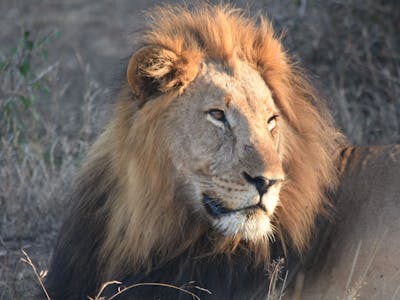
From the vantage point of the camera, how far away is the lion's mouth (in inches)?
138

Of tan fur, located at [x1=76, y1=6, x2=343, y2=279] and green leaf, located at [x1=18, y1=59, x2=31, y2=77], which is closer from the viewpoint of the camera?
tan fur, located at [x1=76, y1=6, x2=343, y2=279]

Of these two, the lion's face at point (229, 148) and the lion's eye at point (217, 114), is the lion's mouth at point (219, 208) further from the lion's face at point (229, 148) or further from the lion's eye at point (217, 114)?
the lion's eye at point (217, 114)

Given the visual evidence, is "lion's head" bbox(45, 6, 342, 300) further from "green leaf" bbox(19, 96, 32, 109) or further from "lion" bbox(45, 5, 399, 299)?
"green leaf" bbox(19, 96, 32, 109)

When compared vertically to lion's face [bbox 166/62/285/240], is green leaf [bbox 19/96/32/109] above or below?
below

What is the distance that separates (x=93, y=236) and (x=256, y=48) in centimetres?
110

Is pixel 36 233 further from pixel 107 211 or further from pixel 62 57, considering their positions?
pixel 62 57

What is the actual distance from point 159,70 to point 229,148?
44cm

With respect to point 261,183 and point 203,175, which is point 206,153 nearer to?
point 203,175

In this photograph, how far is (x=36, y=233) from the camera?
18.0ft

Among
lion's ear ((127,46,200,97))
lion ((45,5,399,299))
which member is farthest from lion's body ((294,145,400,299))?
lion's ear ((127,46,200,97))

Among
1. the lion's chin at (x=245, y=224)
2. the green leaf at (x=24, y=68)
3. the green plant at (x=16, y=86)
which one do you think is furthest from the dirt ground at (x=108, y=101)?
the lion's chin at (x=245, y=224)

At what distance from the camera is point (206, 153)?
12.0 ft

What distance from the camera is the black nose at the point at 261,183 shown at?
136 inches

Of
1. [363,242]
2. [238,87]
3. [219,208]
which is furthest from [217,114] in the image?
[363,242]
